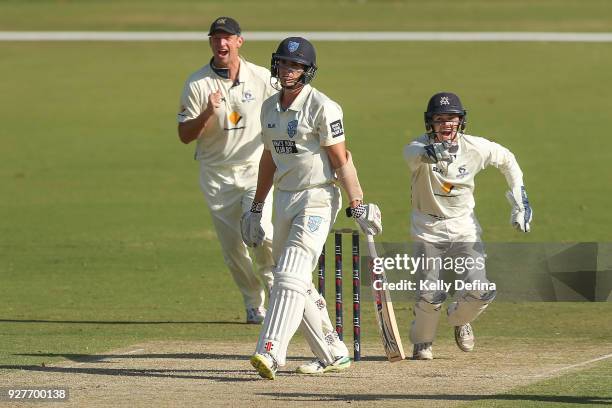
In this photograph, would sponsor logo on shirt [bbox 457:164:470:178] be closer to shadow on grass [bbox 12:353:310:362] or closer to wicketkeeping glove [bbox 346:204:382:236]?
wicketkeeping glove [bbox 346:204:382:236]

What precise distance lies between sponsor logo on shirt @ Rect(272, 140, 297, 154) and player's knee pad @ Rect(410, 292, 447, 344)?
1465 millimetres

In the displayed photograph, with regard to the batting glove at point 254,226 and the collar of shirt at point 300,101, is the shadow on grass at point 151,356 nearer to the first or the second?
the batting glove at point 254,226

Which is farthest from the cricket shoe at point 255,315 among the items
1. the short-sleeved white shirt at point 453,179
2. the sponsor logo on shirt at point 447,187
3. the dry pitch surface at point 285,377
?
the sponsor logo on shirt at point 447,187

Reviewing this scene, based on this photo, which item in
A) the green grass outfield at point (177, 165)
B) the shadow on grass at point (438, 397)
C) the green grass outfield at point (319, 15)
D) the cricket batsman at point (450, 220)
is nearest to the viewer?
the shadow on grass at point (438, 397)

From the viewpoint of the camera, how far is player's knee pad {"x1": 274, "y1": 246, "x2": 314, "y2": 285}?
7.68 m

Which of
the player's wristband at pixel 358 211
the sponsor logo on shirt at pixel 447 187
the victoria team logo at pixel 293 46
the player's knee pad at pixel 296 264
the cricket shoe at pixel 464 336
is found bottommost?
the cricket shoe at pixel 464 336

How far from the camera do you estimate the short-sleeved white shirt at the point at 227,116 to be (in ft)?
32.7

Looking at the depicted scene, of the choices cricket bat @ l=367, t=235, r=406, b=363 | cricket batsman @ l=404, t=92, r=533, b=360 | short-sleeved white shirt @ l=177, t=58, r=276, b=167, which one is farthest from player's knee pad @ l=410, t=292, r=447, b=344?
short-sleeved white shirt @ l=177, t=58, r=276, b=167

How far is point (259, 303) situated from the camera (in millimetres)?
10289

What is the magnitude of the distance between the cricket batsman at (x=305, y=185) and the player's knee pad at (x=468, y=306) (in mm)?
966

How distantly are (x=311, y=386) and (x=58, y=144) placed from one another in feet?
43.6

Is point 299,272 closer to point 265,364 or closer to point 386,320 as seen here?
point 265,364

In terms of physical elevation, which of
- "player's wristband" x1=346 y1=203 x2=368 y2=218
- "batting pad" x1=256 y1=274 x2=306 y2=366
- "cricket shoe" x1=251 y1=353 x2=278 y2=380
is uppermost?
"player's wristband" x1=346 y1=203 x2=368 y2=218

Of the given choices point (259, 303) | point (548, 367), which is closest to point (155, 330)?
point (259, 303)
